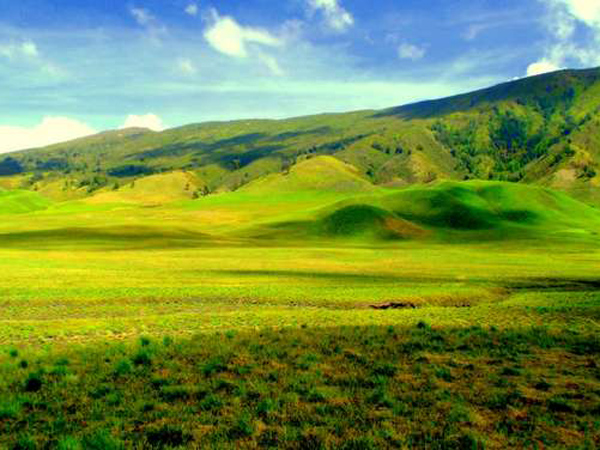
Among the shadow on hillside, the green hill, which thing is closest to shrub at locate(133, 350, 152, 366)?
the shadow on hillside

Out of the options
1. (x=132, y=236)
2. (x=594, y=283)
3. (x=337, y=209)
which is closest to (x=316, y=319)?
(x=594, y=283)

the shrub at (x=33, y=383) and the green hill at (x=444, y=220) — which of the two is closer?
the shrub at (x=33, y=383)

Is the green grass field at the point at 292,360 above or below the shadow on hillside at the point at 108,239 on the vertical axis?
above

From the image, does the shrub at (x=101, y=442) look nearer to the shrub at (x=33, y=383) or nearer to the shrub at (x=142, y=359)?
the shrub at (x=33, y=383)

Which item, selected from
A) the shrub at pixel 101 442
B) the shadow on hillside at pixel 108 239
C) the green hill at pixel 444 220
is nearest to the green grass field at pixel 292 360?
the shrub at pixel 101 442

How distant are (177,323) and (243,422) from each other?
20.2 meters

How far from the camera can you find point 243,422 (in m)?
11.4

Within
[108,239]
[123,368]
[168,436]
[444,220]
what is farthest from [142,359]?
[444,220]

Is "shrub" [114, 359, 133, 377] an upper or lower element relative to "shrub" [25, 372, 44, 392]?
lower

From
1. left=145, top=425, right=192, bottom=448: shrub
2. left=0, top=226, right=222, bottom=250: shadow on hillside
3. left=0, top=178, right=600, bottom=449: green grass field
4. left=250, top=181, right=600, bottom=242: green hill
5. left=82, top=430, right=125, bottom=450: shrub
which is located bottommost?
left=250, top=181, right=600, bottom=242: green hill

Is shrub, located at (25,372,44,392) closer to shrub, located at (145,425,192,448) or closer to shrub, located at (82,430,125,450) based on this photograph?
shrub, located at (82,430,125,450)

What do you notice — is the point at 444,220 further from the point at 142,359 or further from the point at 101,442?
the point at 101,442

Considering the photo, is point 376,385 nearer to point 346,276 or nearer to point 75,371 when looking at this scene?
point 75,371

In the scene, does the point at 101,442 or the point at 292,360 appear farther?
the point at 292,360
